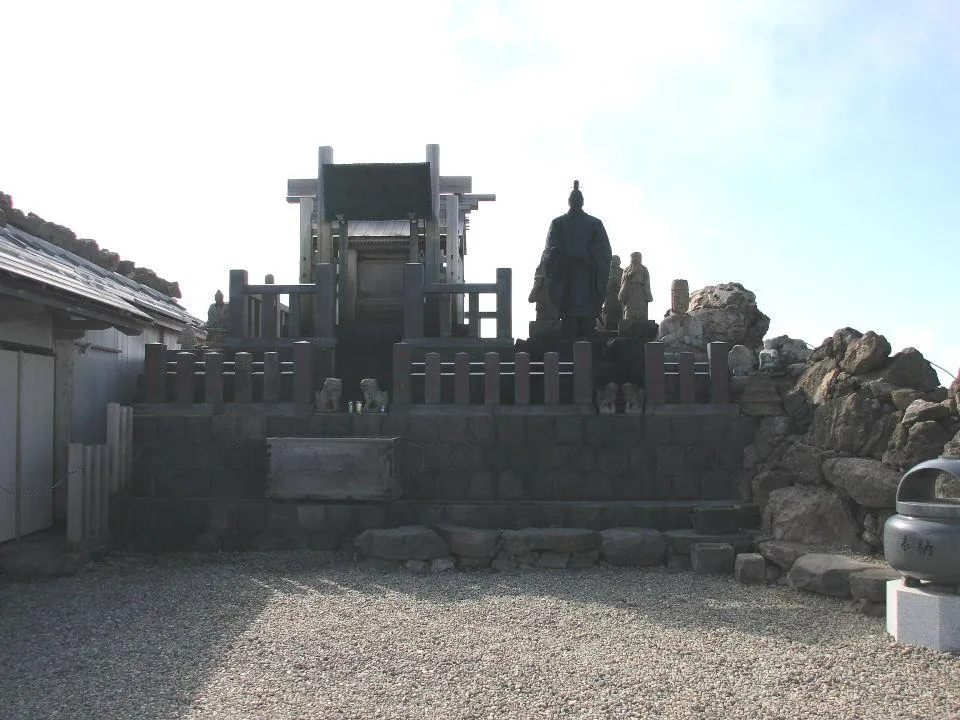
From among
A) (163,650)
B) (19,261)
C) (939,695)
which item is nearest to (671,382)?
(939,695)

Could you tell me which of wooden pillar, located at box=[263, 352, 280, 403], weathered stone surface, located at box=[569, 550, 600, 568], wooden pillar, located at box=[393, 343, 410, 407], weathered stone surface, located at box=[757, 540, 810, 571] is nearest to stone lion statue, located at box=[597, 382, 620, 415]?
weathered stone surface, located at box=[569, 550, 600, 568]

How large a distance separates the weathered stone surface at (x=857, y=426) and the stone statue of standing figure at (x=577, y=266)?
3.98m

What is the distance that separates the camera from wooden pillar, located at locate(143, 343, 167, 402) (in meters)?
8.78

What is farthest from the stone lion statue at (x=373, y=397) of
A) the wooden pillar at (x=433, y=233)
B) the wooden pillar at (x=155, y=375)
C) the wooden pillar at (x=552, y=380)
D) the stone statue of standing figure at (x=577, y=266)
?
the wooden pillar at (x=433, y=233)

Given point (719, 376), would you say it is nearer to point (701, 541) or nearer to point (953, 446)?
point (701, 541)

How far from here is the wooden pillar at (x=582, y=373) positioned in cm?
849

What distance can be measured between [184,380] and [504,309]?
4.56 metres

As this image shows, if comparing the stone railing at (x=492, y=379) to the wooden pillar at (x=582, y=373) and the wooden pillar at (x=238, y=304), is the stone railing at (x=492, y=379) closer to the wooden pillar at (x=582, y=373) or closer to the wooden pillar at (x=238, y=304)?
the wooden pillar at (x=582, y=373)

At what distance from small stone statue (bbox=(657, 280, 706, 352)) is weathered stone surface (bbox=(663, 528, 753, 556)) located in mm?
6630

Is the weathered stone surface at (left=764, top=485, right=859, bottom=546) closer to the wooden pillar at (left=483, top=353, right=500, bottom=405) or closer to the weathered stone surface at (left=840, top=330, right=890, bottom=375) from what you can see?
the weathered stone surface at (left=840, top=330, right=890, bottom=375)

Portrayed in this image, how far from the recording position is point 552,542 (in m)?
7.55

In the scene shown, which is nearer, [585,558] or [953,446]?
[953,446]

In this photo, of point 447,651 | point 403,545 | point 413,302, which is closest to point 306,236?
point 413,302

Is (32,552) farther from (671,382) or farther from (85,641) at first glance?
(671,382)
